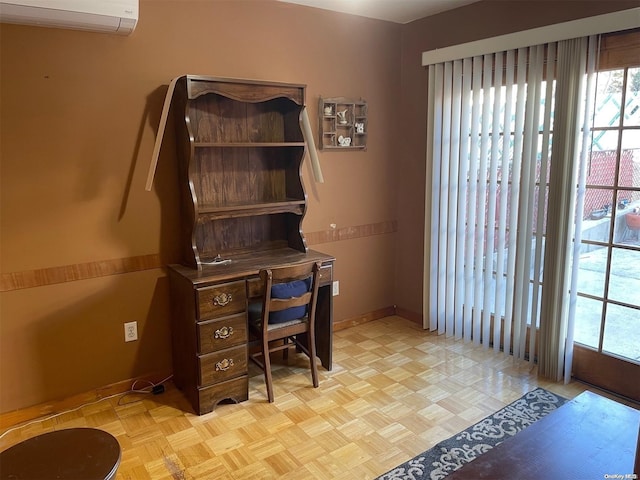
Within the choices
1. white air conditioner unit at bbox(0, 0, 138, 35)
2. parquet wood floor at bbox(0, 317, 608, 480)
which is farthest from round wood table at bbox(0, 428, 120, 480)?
white air conditioner unit at bbox(0, 0, 138, 35)

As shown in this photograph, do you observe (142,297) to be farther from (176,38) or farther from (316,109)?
(316,109)

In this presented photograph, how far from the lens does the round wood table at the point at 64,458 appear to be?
146 centimetres

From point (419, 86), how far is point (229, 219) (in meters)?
1.84

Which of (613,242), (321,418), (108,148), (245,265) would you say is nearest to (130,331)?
(245,265)

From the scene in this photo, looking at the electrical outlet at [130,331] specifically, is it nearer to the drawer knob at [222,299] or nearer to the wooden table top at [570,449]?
the drawer knob at [222,299]

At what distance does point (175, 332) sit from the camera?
287 centimetres

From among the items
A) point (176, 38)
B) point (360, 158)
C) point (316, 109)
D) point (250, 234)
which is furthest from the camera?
point (360, 158)

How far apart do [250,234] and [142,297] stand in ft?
2.55

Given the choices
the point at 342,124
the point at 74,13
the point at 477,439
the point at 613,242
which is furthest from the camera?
the point at 342,124

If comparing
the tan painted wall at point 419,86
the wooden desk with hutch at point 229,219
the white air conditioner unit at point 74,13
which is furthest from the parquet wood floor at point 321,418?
the white air conditioner unit at point 74,13

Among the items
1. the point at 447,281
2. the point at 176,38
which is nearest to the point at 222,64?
the point at 176,38

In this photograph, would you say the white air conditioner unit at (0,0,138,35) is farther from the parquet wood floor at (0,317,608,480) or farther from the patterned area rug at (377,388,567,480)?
the patterned area rug at (377,388,567,480)

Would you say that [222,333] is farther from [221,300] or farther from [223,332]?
[221,300]

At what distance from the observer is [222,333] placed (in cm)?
259
